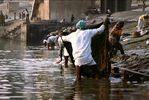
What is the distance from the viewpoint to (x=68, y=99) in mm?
11586

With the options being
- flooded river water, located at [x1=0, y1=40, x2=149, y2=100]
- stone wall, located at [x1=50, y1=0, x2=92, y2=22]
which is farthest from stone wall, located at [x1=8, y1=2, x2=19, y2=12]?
flooded river water, located at [x1=0, y1=40, x2=149, y2=100]

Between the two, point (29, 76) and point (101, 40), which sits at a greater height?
point (101, 40)

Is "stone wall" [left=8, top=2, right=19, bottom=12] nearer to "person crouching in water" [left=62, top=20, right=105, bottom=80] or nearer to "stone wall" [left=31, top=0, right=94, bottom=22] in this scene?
"stone wall" [left=31, top=0, right=94, bottom=22]

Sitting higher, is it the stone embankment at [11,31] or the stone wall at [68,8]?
the stone wall at [68,8]

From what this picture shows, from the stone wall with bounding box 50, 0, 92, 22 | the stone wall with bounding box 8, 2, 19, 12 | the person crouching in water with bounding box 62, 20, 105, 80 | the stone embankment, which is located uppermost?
the person crouching in water with bounding box 62, 20, 105, 80

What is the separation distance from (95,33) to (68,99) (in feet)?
10.3

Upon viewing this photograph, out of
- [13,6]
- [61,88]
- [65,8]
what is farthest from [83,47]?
[13,6]

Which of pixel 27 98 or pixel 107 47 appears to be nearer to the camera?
pixel 27 98

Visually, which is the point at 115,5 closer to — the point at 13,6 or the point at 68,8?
the point at 68,8

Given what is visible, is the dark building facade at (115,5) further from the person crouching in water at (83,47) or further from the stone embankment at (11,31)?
the person crouching in water at (83,47)

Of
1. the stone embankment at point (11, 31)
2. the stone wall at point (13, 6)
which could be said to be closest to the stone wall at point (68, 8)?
the stone embankment at point (11, 31)

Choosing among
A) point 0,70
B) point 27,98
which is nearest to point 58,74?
point 0,70

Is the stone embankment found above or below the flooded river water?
below

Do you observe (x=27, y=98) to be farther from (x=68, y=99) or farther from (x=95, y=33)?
(x=95, y=33)
